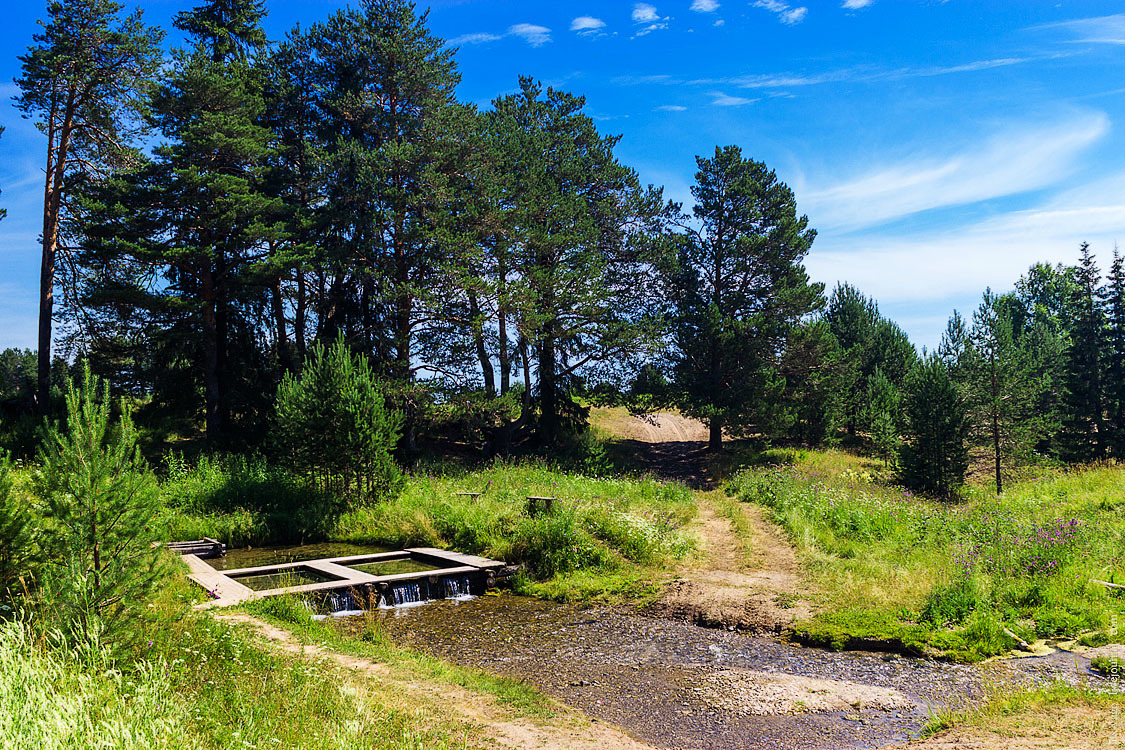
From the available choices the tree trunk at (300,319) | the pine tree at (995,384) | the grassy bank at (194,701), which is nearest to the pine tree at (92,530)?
the grassy bank at (194,701)

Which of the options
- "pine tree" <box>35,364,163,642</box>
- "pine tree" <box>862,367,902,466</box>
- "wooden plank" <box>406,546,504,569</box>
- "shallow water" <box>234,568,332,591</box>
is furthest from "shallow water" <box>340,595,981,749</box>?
"pine tree" <box>862,367,902,466</box>

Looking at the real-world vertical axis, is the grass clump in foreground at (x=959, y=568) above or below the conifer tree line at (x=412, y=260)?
below

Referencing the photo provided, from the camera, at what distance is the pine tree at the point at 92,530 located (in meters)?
6.07

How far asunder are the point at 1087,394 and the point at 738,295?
2550cm

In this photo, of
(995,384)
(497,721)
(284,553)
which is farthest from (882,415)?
(497,721)

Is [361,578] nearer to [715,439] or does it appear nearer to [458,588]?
[458,588]

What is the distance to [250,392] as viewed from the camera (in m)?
28.8

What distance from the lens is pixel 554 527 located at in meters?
15.0

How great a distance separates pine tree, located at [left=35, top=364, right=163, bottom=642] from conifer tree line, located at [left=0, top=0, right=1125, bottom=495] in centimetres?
1589

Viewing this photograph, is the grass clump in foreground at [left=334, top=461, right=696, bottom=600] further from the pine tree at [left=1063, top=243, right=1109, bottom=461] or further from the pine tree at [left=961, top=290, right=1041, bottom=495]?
the pine tree at [left=1063, top=243, right=1109, bottom=461]

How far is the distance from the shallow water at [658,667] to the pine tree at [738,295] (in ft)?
62.9

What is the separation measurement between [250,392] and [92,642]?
80.4 ft

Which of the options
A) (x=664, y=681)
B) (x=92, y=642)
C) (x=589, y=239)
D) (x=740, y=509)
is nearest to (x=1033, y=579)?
(x=664, y=681)

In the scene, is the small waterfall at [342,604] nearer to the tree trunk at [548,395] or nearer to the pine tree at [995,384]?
the tree trunk at [548,395]
